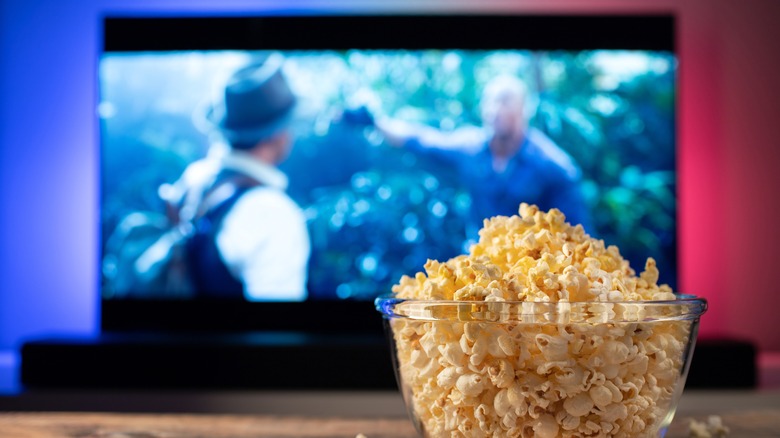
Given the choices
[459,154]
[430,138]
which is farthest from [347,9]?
[459,154]

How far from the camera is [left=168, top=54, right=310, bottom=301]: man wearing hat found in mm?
3387

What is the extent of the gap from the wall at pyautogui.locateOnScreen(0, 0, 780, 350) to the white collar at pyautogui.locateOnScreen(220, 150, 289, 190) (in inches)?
31.0

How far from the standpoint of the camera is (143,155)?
3461 millimetres

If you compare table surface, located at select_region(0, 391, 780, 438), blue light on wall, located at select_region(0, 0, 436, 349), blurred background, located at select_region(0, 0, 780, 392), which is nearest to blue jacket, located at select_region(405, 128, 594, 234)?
blurred background, located at select_region(0, 0, 780, 392)

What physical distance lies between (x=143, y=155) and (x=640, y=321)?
10.3ft

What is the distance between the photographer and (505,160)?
3.36 metres

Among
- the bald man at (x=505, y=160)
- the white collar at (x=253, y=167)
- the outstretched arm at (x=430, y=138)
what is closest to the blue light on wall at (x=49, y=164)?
the white collar at (x=253, y=167)

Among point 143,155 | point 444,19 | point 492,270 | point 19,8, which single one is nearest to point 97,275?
point 143,155

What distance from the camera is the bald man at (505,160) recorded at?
3352mm

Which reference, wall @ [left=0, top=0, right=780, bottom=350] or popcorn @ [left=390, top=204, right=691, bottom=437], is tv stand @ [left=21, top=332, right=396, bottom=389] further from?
popcorn @ [left=390, top=204, right=691, bottom=437]

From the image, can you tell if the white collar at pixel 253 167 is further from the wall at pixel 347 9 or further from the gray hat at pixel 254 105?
the wall at pixel 347 9

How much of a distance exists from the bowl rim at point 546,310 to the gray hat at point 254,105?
2851mm

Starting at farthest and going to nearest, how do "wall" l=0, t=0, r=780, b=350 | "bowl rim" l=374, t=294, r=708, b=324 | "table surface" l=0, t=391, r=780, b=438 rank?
"wall" l=0, t=0, r=780, b=350 → "table surface" l=0, t=391, r=780, b=438 → "bowl rim" l=374, t=294, r=708, b=324

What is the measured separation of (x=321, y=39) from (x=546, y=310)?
2.99m
